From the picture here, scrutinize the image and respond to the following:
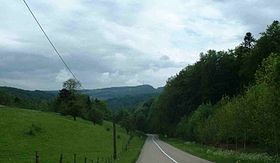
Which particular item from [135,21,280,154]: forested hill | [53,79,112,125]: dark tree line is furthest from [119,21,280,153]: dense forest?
[53,79,112,125]: dark tree line

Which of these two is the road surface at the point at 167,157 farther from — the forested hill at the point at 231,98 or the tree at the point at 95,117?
the tree at the point at 95,117

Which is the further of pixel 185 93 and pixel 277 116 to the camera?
pixel 185 93

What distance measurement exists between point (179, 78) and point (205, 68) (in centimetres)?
2267

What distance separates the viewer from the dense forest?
120ft

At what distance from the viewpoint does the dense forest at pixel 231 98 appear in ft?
120

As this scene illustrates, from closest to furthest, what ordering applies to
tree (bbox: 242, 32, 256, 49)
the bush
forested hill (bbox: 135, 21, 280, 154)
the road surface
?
forested hill (bbox: 135, 21, 280, 154) < the road surface < the bush < tree (bbox: 242, 32, 256, 49)

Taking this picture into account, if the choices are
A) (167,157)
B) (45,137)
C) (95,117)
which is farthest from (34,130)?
(95,117)

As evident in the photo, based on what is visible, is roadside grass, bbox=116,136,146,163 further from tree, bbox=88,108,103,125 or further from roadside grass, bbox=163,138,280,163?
tree, bbox=88,108,103,125

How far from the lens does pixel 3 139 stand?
73.3 metres

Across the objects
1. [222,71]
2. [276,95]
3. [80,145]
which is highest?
[222,71]

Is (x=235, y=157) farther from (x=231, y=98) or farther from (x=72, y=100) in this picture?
(x=72, y=100)

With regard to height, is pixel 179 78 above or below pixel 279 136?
above

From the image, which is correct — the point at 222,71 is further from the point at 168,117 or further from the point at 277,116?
the point at 277,116

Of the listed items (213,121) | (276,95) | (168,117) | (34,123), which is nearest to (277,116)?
(276,95)
